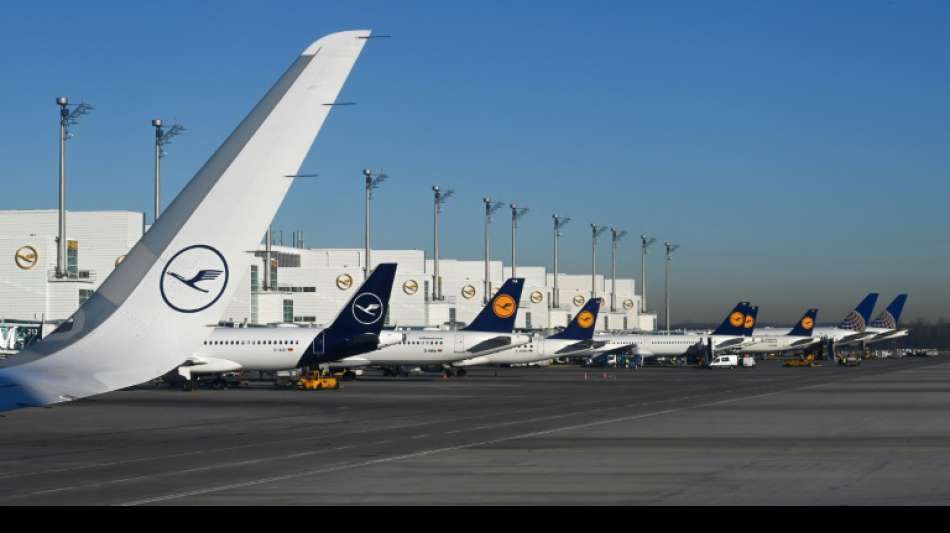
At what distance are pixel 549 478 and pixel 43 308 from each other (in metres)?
64.2

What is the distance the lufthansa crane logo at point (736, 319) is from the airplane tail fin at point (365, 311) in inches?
2982

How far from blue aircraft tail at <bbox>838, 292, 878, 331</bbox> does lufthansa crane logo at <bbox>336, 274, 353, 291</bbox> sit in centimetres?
7570

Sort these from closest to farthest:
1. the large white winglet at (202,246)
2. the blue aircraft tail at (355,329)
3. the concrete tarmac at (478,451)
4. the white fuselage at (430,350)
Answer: the large white winglet at (202,246)
the concrete tarmac at (478,451)
the blue aircraft tail at (355,329)
the white fuselage at (430,350)

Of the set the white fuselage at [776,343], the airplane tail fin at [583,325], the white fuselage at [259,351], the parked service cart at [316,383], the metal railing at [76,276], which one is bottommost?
the parked service cart at [316,383]

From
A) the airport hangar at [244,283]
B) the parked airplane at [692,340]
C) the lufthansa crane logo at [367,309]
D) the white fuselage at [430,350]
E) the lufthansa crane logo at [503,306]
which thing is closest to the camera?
the lufthansa crane logo at [367,309]

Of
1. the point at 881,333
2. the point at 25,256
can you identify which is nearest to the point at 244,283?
the point at 25,256

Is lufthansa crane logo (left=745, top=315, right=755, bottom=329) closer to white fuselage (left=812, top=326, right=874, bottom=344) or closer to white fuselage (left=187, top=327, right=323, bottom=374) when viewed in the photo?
white fuselage (left=812, top=326, right=874, bottom=344)

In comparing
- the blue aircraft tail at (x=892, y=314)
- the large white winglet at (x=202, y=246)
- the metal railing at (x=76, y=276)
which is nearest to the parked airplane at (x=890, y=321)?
the blue aircraft tail at (x=892, y=314)

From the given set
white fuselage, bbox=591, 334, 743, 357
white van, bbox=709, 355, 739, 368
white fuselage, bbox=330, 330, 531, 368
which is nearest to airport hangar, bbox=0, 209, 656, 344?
white fuselage, bbox=330, 330, 531, 368

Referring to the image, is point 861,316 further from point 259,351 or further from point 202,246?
point 202,246

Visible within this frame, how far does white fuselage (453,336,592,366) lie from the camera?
328ft

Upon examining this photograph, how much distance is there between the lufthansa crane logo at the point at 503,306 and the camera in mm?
88750

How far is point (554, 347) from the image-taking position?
4097 inches

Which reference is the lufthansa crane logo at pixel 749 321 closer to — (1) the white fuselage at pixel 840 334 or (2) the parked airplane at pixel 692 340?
(2) the parked airplane at pixel 692 340
